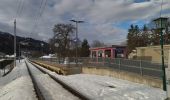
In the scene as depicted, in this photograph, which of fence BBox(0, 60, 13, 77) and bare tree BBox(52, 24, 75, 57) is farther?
bare tree BBox(52, 24, 75, 57)

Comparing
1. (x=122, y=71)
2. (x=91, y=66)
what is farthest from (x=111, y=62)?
(x=91, y=66)

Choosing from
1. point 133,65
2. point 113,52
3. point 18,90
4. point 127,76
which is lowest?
point 18,90

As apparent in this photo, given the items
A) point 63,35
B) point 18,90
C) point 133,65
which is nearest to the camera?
point 18,90

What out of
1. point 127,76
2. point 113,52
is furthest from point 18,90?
point 113,52

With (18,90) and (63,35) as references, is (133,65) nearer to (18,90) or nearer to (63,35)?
(18,90)

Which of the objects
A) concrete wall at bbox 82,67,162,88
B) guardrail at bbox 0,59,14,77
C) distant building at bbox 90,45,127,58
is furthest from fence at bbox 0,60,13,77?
concrete wall at bbox 82,67,162,88

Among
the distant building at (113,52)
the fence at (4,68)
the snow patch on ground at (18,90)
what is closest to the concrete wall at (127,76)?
the snow patch on ground at (18,90)

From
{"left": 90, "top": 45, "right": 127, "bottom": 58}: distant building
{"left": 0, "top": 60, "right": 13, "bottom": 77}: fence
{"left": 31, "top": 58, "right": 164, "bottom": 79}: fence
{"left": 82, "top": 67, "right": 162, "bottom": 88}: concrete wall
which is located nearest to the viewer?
{"left": 82, "top": 67, "right": 162, "bottom": 88}: concrete wall

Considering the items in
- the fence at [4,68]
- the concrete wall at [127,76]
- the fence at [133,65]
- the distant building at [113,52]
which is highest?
the distant building at [113,52]

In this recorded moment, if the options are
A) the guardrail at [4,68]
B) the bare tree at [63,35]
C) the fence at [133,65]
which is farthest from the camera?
the bare tree at [63,35]

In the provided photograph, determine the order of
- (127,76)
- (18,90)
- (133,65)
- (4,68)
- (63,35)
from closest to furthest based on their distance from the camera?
(18,90) → (133,65) → (127,76) → (4,68) → (63,35)

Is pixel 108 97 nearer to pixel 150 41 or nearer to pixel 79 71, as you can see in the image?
pixel 79 71

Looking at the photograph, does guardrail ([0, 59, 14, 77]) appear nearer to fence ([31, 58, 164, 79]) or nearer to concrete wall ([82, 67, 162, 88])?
concrete wall ([82, 67, 162, 88])

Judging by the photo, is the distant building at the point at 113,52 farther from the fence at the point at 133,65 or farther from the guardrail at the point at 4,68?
the fence at the point at 133,65
